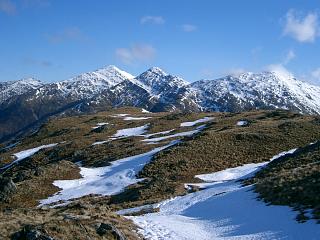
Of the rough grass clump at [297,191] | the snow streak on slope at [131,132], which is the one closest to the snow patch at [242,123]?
the snow streak on slope at [131,132]

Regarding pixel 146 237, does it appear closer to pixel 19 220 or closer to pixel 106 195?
pixel 19 220

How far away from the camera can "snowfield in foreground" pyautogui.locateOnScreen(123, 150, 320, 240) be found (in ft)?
76.2

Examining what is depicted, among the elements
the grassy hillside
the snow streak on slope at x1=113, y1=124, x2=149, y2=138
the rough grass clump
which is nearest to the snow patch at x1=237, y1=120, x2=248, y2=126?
the grassy hillside

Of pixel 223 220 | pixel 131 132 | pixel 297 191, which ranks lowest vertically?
pixel 223 220

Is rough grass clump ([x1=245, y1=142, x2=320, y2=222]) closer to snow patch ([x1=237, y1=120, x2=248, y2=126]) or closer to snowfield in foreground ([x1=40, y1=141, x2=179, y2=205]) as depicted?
snowfield in foreground ([x1=40, y1=141, x2=179, y2=205])

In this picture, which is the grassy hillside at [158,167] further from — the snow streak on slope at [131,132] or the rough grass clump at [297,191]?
the snow streak on slope at [131,132]

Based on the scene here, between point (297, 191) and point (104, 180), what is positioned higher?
point (104, 180)

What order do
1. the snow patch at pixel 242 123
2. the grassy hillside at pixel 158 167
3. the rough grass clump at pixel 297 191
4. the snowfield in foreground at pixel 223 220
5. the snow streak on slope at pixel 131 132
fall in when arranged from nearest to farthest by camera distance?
the snowfield in foreground at pixel 223 220, the rough grass clump at pixel 297 191, the grassy hillside at pixel 158 167, the snow patch at pixel 242 123, the snow streak on slope at pixel 131 132

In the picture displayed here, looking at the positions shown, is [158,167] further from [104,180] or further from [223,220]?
[223,220]

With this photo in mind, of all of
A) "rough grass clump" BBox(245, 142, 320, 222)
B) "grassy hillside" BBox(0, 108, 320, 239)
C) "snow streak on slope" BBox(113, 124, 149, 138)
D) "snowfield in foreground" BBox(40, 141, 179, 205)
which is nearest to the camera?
"rough grass clump" BBox(245, 142, 320, 222)

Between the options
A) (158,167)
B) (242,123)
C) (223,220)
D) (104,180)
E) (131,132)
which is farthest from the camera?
(131,132)

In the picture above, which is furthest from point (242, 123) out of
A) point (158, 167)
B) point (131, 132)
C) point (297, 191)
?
point (297, 191)

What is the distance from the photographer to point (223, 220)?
27.8m

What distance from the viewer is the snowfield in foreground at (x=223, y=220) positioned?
23239mm
